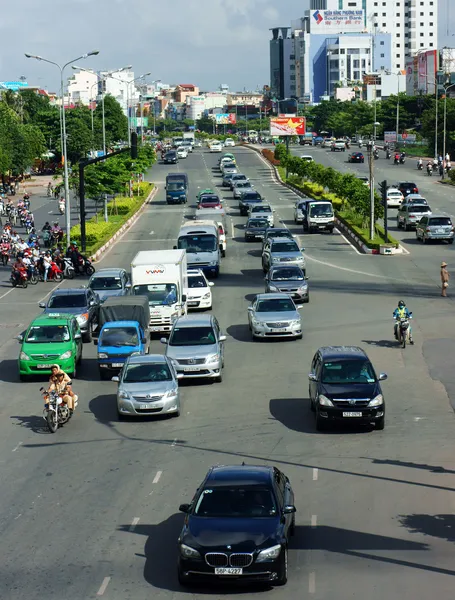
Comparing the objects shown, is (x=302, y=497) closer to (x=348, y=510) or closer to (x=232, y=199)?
(x=348, y=510)

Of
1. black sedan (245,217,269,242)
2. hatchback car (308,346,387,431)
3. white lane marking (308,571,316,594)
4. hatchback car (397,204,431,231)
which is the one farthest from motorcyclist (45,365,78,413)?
hatchback car (397,204,431,231)

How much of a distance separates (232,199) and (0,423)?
6346cm

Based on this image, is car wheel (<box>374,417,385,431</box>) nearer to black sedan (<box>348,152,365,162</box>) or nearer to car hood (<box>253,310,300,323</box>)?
car hood (<box>253,310,300,323</box>)

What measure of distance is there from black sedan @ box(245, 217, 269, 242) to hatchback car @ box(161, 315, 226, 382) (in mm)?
30450

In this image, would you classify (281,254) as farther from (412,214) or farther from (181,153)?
(181,153)

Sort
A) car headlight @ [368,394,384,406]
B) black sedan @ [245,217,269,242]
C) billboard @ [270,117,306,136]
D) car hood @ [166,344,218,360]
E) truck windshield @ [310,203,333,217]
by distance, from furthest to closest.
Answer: billboard @ [270,117,306,136] → truck windshield @ [310,203,333,217] → black sedan @ [245,217,269,242] → car hood @ [166,344,218,360] → car headlight @ [368,394,384,406]

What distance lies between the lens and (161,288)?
36.8 metres

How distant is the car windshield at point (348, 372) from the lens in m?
24.3

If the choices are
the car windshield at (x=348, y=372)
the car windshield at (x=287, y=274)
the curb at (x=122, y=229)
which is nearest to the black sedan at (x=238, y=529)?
the car windshield at (x=348, y=372)

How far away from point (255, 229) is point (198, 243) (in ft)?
42.0

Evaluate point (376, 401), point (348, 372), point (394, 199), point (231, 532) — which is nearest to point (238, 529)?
point (231, 532)

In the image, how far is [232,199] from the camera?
87688mm

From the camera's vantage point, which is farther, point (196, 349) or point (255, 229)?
point (255, 229)

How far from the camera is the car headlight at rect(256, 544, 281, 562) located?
1435 cm
